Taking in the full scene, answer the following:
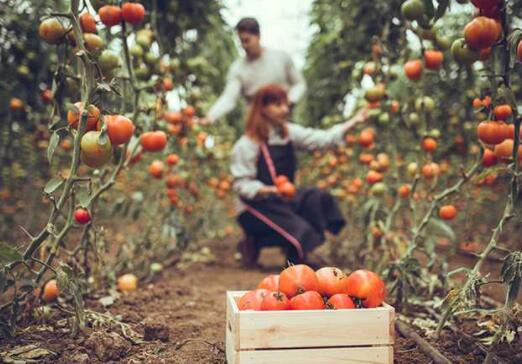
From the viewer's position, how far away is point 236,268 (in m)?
3.76

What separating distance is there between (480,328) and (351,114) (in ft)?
6.00

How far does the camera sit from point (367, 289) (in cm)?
158

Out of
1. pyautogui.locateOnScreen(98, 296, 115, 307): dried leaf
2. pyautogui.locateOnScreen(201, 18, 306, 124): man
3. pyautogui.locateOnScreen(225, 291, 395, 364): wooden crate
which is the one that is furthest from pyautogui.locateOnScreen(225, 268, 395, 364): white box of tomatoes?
pyautogui.locateOnScreen(201, 18, 306, 124): man

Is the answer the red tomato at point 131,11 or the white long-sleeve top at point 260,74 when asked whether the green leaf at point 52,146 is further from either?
the white long-sleeve top at point 260,74

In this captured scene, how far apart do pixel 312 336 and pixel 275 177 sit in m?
2.10

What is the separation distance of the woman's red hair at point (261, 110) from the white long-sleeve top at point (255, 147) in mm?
46

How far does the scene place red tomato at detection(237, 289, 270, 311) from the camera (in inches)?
60.6

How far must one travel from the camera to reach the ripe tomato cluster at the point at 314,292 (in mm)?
1532

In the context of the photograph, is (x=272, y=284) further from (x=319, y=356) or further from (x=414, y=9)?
(x=414, y=9)

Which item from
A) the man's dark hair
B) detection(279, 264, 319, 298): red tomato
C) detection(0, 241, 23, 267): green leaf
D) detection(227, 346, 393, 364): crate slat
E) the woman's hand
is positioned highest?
the man's dark hair

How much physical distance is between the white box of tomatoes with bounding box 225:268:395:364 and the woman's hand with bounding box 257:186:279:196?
183 centimetres

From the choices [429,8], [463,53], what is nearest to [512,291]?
[463,53]

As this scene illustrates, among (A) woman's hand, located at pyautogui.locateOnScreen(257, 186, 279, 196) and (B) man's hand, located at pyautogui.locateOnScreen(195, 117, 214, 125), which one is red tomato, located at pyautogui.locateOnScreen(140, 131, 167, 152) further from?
(B) man's hand, located at pyautogui.locateOnScreen(195, 117, 214, 125)

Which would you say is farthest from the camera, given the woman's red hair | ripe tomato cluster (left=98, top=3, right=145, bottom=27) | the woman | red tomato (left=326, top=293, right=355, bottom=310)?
the woman's red hair
